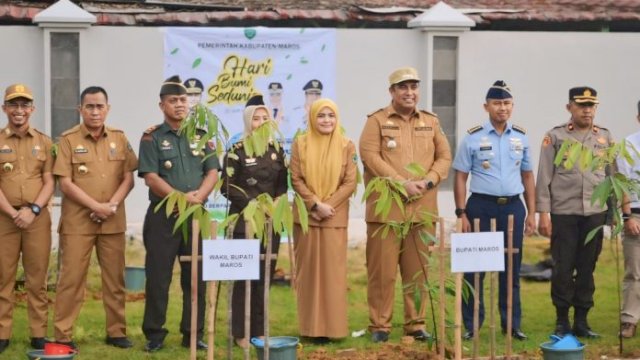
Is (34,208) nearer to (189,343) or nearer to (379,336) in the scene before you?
(189,343)

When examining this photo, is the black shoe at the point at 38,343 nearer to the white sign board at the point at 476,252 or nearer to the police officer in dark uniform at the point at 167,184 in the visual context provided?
the police officer in dark uniform at the point at 167,184

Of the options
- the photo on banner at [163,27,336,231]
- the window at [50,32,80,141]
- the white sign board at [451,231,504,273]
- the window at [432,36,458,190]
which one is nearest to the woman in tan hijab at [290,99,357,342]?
the white sign board at [451,231,504,273]

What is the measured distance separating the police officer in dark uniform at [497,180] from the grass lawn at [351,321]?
44cm

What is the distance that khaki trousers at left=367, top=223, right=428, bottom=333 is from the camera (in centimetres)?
1032

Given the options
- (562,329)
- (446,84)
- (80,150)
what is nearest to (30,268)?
(80,150)

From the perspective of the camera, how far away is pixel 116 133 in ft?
33.0

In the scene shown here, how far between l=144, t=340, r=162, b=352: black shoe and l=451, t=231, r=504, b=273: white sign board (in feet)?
8.49

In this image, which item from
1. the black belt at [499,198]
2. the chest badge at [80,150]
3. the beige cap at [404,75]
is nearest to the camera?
the chest badge at [80,150]

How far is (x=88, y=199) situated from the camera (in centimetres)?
977

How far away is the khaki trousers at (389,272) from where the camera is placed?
10.3 m

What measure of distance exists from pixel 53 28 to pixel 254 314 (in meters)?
4.64

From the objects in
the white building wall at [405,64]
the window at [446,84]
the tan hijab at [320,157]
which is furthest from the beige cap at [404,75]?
the window at [446,84]

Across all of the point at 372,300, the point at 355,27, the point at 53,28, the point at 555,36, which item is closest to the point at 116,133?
the point at 372,300

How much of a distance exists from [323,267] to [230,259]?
2291 millimetres
